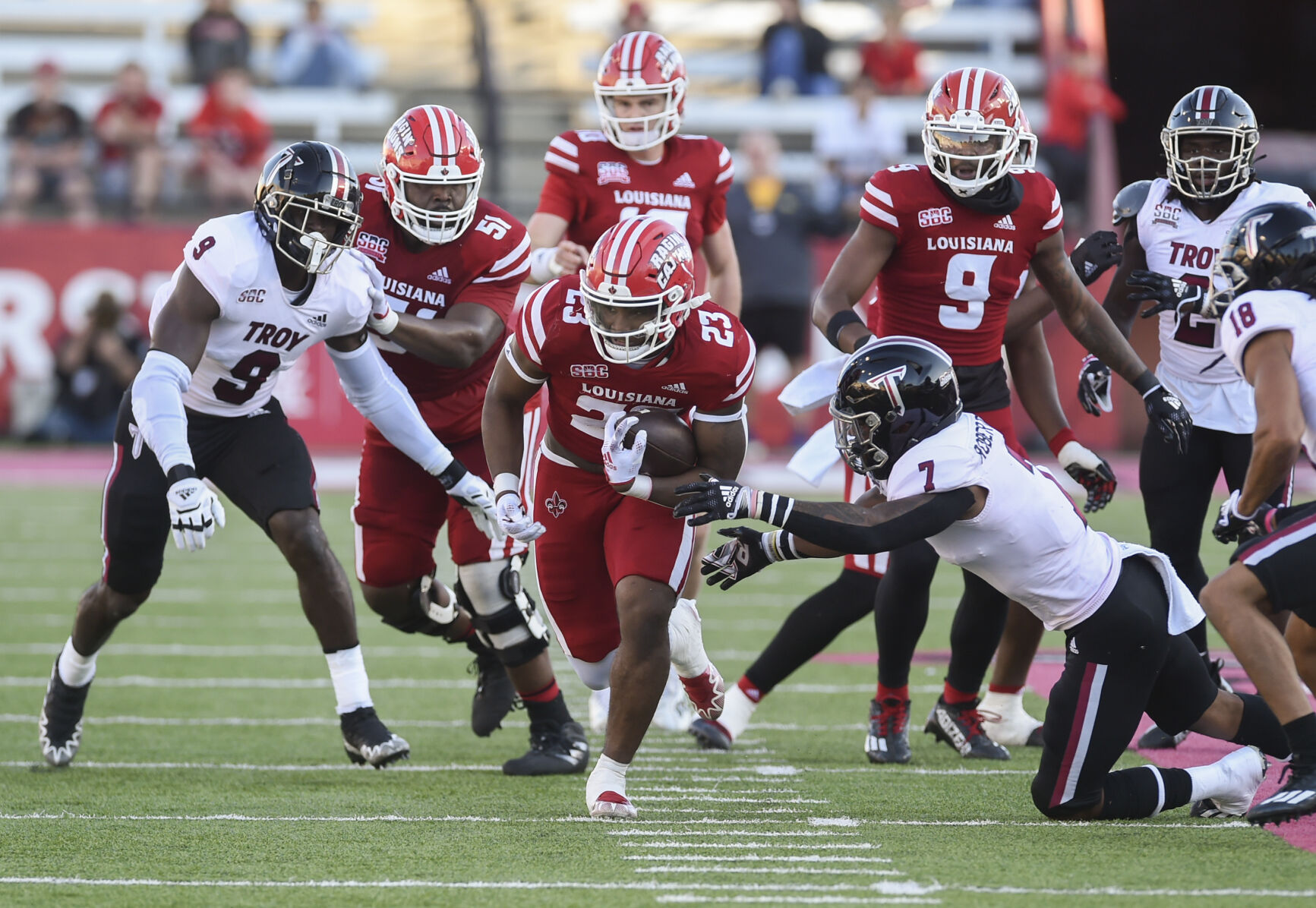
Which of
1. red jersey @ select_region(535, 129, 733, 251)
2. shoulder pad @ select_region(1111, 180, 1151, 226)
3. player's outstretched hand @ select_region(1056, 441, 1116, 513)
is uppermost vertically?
red jersey @ select_region(535, 129, 733, 251)

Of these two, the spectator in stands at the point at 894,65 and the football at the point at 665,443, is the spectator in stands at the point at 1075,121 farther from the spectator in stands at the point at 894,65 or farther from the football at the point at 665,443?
the football at the point at 665,443

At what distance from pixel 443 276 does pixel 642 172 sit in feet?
3.55

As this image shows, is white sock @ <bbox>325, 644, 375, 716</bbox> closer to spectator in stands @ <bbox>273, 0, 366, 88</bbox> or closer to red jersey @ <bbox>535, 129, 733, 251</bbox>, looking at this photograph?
red jersey @ <bbox>535, 129, 733, 251</bbox>

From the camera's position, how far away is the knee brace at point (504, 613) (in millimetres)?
5484

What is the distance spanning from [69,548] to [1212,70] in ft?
40.1

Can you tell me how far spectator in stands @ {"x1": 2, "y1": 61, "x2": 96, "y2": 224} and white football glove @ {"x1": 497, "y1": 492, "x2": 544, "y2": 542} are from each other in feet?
36.4

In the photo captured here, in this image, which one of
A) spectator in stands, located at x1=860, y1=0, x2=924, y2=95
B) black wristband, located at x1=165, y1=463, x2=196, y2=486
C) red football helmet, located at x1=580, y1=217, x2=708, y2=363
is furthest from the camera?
spectator in stands, located at x1=860, y1=0, x2=924, y2=95

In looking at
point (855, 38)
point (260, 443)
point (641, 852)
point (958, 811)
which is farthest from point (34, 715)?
point (855, 38)

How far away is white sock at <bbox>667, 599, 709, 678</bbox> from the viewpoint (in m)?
4.84

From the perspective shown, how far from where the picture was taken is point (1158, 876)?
3793mm

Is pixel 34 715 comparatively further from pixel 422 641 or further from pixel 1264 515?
pixel 1264 515

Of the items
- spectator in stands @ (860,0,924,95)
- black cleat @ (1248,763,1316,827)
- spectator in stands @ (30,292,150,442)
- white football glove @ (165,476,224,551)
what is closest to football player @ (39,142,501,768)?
white football glove @ (165,476,224,551)

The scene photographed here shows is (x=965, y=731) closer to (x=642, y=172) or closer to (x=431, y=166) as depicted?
(x=642, y=172)

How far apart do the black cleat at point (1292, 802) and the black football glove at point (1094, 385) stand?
1714mm
